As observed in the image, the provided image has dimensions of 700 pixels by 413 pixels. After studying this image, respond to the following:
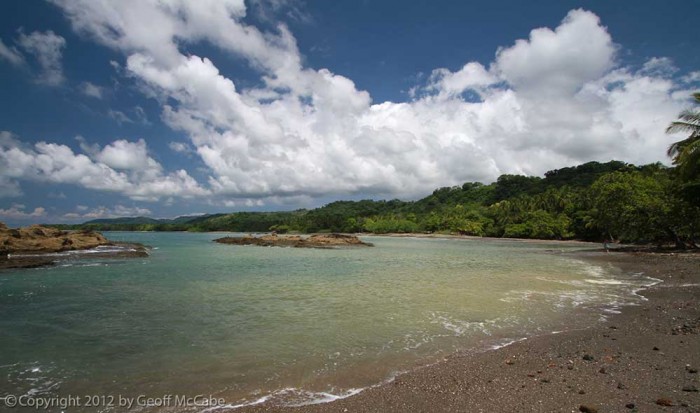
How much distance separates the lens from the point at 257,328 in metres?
12.5

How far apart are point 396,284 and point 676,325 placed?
13.5 meters

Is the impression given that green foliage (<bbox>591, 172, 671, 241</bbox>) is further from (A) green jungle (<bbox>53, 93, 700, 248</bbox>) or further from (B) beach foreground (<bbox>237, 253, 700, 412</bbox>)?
(B) beach foreground (<bbox>237, 253, 700, 412</bbox>)

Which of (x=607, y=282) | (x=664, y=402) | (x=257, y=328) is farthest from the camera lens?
(x=607, y=282)

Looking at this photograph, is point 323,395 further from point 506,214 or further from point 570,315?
point 506,214

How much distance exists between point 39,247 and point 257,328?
40551 millimetres

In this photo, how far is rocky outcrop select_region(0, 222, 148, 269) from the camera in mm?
32444

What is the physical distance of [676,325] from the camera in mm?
11844

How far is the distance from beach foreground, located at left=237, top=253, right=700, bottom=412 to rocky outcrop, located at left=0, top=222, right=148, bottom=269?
1385 inches

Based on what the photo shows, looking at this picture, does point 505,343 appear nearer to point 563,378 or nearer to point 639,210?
point 563,378

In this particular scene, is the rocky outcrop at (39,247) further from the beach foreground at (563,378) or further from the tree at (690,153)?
the tree at (690,153)

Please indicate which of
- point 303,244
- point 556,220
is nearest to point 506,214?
point 556,220

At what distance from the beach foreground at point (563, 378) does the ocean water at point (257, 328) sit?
746 mm

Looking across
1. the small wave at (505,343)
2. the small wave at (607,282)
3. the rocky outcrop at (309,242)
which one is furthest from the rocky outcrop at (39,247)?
the small wave at (607,282)

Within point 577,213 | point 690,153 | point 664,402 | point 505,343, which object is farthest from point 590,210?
point 664,402
